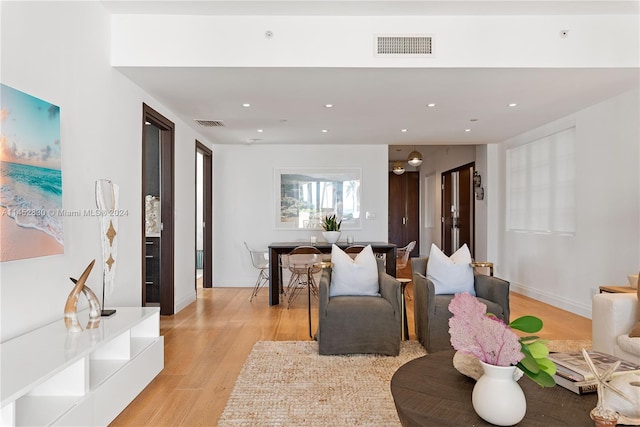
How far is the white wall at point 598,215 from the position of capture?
3.96 m

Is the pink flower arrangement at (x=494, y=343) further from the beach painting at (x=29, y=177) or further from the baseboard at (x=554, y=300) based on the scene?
the baseboard at (x=554, y=300)

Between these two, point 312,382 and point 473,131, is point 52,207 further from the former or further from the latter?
point 473,131

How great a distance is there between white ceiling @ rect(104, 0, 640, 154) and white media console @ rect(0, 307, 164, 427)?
7.05ft

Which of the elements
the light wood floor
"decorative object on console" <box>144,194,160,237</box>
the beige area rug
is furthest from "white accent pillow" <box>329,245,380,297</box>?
"decorative object on console" <box>144,194,160,237</box>

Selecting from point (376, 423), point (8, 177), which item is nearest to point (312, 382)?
point (376, 423)

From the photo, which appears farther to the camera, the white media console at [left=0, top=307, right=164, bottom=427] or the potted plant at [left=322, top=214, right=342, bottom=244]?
the potted plant at [left=322, top=214, right=342, bottom=244]

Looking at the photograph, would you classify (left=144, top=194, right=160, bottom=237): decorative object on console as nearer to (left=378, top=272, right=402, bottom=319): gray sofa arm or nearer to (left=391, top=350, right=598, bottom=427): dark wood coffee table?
(left=378, top=272, right=402, bottom=319): gray sofa arm

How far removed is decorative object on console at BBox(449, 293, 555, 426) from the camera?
1.31 m

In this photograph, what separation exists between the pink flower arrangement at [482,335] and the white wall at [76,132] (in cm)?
225

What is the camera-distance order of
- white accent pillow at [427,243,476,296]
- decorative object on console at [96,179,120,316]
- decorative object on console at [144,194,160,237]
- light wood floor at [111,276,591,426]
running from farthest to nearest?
decorative object on console at [144,194,160,237], white accent pillow at [427,243,476,296], decorative object on console at [96,179,120,316], light wood floor at [111,276,591,426]

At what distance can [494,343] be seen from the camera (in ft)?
4.34

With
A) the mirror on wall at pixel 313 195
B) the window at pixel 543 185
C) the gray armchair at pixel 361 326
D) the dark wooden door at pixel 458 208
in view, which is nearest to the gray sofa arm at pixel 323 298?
the gray armchair at pixel 361 326

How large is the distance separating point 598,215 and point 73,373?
493cm

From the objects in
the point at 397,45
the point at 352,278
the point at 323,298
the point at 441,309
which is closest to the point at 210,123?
the point at 397,45
